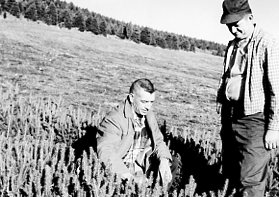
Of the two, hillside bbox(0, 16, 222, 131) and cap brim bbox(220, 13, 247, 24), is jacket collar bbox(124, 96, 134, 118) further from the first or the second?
hillside bbox(0, 16, 222, 131)

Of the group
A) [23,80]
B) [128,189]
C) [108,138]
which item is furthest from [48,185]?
[23,80]

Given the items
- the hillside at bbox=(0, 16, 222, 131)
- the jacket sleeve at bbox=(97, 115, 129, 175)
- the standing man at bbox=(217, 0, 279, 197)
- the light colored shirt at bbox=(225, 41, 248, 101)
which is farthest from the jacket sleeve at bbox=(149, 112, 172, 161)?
the hillside at bbox=(0, 16, 222, 131)

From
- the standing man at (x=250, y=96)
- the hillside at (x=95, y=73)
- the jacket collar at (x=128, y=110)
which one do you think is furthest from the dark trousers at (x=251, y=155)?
the hillside at (x=95, y=73)

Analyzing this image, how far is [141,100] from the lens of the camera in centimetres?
336

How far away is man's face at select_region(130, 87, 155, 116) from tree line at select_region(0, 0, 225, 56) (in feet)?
64.8

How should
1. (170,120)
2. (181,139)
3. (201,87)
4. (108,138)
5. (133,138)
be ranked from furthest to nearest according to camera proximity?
1. (201,87)
2. (170,120)
3. (181,139)
4. (133,138)
5. (108,138)

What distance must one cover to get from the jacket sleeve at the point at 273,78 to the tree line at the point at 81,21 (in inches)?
809

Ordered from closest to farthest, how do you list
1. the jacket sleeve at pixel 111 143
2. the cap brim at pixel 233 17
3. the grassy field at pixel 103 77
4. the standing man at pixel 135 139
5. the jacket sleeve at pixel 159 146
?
the cap brim at pixel 233 17
the jacket sleeve at pixel 111 143
the standing man at pixel 135 139
the jacket sleeve at pixel 159 146
the grassy field at pixel 103 77

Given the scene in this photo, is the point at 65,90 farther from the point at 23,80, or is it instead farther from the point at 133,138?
the point at 133,138

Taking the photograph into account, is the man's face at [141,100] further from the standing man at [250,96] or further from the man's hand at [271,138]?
the man's hand at [271,138]

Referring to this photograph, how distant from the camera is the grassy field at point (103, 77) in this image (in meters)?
7.33

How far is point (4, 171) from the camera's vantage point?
2.89 m

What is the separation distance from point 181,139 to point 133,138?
1.12m

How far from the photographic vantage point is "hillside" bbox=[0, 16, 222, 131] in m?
8.55
